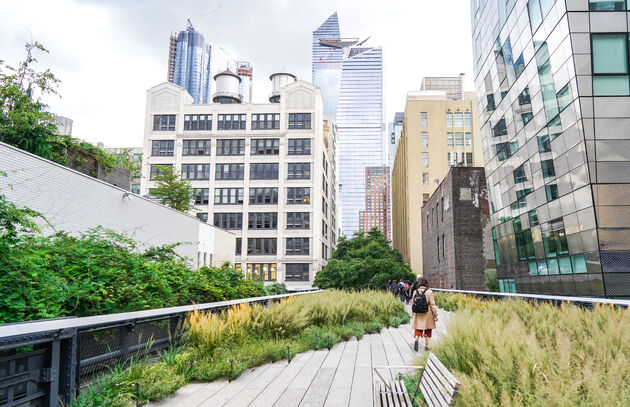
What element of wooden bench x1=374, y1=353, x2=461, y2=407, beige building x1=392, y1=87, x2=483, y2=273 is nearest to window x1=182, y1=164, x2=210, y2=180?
beige building x1=392, y1=87, x2=483, y2=273

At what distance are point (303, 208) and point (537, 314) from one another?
5514cm

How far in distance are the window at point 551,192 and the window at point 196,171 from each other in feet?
167

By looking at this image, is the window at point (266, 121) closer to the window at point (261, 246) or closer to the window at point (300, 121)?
the window at point (300, 121)

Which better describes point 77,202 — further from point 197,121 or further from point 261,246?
point 197,121

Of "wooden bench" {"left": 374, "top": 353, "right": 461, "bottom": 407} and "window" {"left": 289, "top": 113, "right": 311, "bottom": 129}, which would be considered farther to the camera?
"window" {"left": 289, "top": 113, "right": 311, "bottom": 129}

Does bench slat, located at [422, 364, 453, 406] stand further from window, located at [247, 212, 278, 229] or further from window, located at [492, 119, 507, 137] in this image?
window, located at [247, 212, 278, 229]

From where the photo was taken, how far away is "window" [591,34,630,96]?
19109 mm

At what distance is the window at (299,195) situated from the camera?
210 feet

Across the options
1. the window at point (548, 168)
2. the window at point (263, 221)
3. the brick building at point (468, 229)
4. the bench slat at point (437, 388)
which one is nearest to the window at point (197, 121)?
the window at point (263, 221)

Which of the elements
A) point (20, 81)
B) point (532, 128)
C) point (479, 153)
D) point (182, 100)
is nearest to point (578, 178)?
point (532, 128)

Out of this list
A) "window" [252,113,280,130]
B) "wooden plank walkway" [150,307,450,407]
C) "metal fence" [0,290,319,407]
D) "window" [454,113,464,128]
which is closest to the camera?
"metal fence" [0,290,319,407]

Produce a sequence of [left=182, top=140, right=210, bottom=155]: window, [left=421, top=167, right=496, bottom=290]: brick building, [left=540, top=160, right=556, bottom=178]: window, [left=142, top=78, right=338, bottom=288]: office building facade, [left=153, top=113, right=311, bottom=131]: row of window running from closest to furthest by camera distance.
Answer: [left=540, top=160, right=556, bottom=178]: window
[left=421, top=167, right=496, bottom=290]: brick building
[left=142, top=78, right=338, bottom=288]: office building facade
[left=153, top=113, right=311, bottom=131]: row of window
[left=182, top=140, right=210, bottom=155]: window

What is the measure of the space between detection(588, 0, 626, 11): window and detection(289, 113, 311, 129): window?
156 ft

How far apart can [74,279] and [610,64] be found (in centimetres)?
2199
